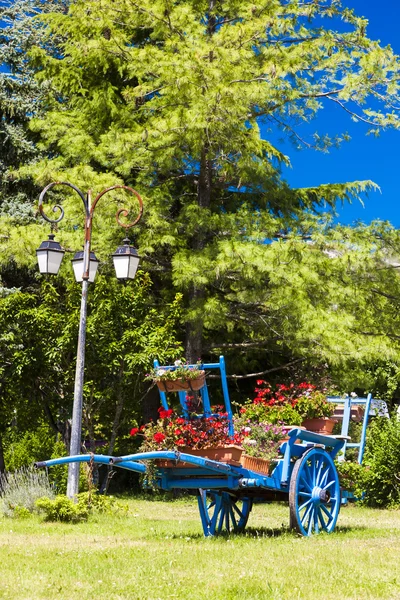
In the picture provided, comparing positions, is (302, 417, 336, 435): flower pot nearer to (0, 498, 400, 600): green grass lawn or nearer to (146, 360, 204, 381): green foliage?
(0, 498, 400, 600): green grass lawn

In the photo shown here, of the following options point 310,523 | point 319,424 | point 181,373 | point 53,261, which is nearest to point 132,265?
point 53,261

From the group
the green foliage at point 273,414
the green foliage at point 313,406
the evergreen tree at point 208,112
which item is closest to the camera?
the green foliage at point 273,414

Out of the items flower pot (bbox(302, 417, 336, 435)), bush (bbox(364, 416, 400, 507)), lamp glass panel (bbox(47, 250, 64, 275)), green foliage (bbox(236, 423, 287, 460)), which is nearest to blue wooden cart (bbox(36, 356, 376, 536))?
green foliage (bbox(236, 423, 287, 460))

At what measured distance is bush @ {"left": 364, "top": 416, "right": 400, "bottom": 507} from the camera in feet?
42.4

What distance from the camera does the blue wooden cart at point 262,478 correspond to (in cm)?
774

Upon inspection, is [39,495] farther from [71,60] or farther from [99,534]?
[71,60]

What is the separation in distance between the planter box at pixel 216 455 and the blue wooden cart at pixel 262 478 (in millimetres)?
19

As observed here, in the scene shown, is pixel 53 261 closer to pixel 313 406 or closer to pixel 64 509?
pixel 64 509

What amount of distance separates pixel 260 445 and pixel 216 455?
1.75 ft

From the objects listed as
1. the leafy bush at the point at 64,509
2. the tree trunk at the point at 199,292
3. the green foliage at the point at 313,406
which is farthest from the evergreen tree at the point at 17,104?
the green foliage at the point at 313,406

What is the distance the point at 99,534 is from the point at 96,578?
373 centimetres

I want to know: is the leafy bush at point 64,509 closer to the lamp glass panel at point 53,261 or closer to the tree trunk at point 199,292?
the lamp glass panel at point 53,261

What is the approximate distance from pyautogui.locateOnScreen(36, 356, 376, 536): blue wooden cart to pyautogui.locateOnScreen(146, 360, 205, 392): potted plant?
141 mm

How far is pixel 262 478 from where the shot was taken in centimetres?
793
